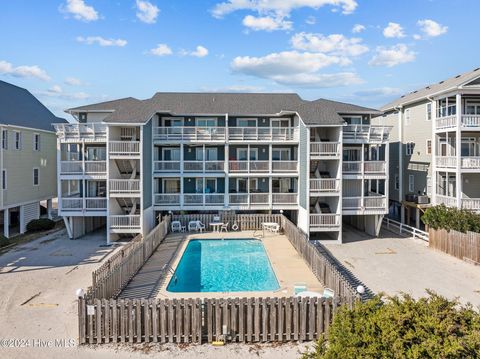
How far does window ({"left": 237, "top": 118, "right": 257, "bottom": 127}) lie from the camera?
27.5 m

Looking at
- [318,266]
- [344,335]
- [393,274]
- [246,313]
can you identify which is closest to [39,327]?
[246,313]

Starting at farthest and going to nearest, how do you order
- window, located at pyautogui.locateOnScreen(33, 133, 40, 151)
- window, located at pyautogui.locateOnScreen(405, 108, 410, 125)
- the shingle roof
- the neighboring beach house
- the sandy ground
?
window, located at pyautogui.locateOnScreen(405, 108, 410, 125)
window, located at pyautogui.locateOnScreen(33, 133, 40, 151)
the neighboring beach house
the shingle roof
the sandy ground

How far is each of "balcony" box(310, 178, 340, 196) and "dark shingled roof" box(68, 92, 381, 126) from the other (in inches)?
149

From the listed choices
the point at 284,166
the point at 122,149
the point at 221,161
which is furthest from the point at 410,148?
the point at 122,149

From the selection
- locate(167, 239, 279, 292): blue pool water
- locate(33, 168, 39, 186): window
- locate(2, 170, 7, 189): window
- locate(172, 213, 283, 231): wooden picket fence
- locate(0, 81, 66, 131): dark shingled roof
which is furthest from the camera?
locate(33, 168, 39, 186): window

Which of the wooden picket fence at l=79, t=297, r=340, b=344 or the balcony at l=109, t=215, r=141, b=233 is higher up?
the balcony at l=109, t=215, r=141, b=233

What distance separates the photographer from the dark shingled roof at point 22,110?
25.6m

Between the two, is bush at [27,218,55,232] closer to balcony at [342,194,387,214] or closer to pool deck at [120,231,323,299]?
pool deck at [120,231,323,299]

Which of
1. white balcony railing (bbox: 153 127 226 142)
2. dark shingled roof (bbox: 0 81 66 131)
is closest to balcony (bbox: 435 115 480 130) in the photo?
white balcony railing (bbox: 153 127 226 142)

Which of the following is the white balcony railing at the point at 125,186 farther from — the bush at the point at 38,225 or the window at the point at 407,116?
the window at the point at 407,116

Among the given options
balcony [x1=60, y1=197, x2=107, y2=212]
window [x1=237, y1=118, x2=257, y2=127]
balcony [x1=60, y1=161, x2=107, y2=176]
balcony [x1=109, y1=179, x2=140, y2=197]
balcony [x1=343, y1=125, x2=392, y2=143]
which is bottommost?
balcony [x1=60, y1=197, x2=107, y2=212]

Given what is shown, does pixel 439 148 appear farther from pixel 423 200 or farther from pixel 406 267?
pixel 406 267

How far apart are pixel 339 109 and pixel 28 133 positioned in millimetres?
23887

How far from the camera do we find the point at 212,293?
14.3 meters
